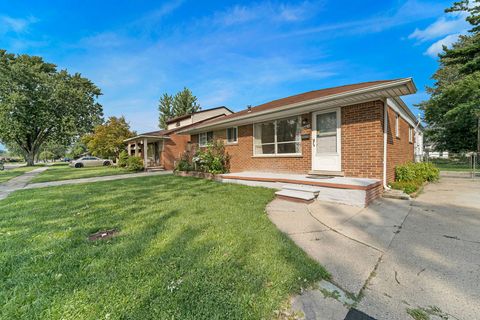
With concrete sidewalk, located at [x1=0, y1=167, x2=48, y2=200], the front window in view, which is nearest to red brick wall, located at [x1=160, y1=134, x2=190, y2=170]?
concrete sidewalk, located at [x1=0, y1=167, x2=48, y2=200]

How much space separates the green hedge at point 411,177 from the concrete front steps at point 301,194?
273cm

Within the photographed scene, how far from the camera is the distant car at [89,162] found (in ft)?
77.9

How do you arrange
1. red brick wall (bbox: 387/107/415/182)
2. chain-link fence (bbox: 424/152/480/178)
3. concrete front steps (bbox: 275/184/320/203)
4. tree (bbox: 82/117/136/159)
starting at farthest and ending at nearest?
1. tree (bbox: 82/117/136/159)
2. chain-link fence (bbox: 424/152/480/178)
3. red brick wall (bbox: 387/107/415/182)
4. concrete front steps (bbox: 275/184/320/203)

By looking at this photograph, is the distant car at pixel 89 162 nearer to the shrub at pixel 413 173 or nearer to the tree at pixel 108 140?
the tree at pixel 108 140

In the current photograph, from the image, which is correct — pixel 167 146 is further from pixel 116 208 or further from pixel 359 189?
pixel 359 189

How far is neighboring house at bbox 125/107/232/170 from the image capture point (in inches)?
670

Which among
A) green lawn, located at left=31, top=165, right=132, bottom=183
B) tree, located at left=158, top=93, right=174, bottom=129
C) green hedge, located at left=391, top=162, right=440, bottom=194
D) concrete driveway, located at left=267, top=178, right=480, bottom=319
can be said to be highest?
tree, located at left=158, top=93, right=174, bottom=129

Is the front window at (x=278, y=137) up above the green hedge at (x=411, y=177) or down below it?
above

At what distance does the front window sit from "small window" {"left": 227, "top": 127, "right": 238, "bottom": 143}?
1342 millimetres

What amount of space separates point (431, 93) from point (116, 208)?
40.2 metres

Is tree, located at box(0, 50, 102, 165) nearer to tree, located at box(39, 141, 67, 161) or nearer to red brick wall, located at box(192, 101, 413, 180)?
red brick wall, located at box(192, 101, 413, 180)

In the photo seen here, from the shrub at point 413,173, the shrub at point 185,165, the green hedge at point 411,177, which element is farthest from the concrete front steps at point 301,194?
the shrub at point 185,165

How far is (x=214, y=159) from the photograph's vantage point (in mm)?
10203

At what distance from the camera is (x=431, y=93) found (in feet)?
94.4
